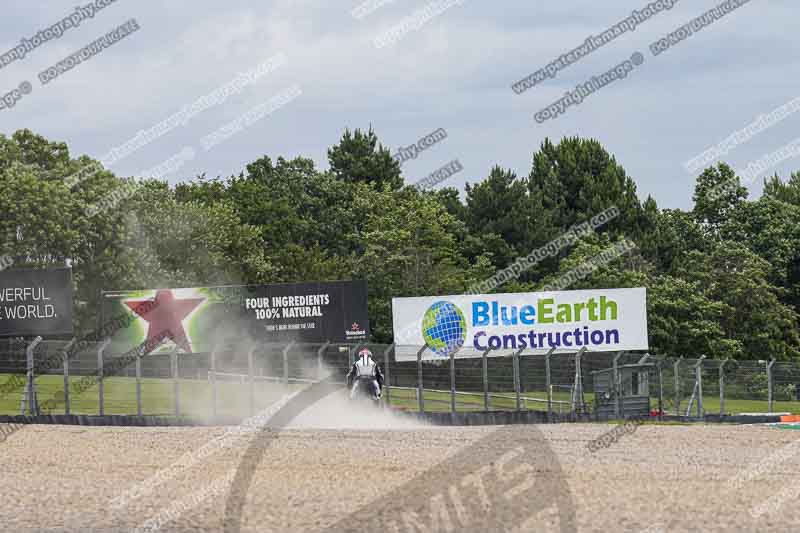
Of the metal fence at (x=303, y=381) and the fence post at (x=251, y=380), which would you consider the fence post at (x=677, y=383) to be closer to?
the metal fence at (x=303, y=381)

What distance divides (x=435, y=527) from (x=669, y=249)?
75049mm

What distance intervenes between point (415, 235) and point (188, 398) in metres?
45.8

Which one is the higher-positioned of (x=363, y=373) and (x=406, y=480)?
(x=363, y=373)

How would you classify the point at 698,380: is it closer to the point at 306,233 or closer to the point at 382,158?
the point at 306,233

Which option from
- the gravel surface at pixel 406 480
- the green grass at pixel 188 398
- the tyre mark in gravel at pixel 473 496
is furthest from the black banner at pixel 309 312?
the tyre mark in gravel at pixel 473 496

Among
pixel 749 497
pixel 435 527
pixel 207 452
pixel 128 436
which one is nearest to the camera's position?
pixel 435 527

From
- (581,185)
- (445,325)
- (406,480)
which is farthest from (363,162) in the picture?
(406,480)

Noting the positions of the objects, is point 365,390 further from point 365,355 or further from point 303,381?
point 303,381

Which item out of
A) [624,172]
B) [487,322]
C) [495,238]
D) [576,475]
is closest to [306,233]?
[495,238]

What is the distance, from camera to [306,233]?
9019 cm

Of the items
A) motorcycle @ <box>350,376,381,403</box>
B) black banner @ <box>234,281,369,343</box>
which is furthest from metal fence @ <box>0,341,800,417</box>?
black banner @ <box>234,281,369,343</box>

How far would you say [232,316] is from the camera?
41062 mm

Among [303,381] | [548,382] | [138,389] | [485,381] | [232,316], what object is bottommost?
[548,382]

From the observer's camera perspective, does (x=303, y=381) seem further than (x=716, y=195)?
No
